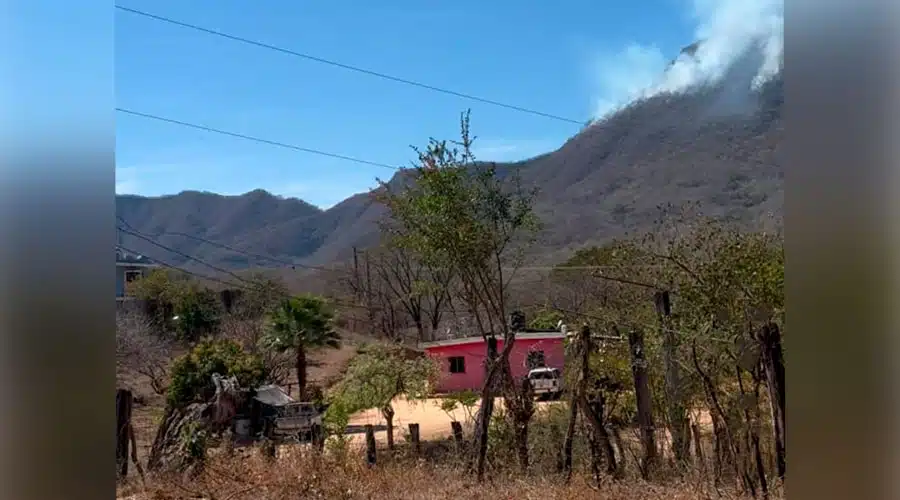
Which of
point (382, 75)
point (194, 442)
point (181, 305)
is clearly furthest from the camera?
point (181, 305)

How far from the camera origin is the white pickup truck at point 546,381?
3418 mm

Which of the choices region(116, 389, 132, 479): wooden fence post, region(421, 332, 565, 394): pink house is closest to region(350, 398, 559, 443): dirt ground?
region(421, 332, 565, 394): pink house

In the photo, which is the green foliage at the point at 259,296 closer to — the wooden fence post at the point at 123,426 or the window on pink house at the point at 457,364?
the window on pink house at the point at 457,364

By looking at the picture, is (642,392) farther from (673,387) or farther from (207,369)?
(207,369)

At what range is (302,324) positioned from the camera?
248 inches

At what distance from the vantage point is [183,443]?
10.7ft

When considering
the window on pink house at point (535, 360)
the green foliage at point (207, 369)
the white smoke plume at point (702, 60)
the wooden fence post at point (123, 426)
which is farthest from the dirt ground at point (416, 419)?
the white smoke plume at point (702, 60)

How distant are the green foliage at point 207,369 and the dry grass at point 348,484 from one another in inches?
26.4

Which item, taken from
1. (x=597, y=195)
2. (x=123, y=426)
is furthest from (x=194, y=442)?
(x=597, y=195)

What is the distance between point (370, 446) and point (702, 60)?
2969 millimetres
